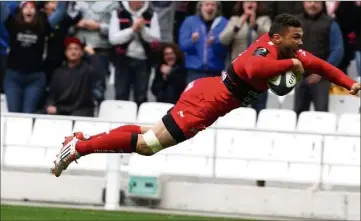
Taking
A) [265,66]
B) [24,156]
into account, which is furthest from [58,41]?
[265,66]

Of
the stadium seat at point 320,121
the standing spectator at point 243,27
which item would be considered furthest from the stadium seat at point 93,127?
the stadium seat at point 320,121

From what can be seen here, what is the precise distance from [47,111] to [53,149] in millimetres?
1074

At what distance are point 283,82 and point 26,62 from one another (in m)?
8.80

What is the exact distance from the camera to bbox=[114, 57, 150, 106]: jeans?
21984mm

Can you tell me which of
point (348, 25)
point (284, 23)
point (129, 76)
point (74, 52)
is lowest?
point (284, 23)

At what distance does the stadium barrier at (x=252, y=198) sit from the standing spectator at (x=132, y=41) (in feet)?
7.46

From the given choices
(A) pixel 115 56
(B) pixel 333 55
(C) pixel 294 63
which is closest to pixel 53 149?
(A) pixel 115 56

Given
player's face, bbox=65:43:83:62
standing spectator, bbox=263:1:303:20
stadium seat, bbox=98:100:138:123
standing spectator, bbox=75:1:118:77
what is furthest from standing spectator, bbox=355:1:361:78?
player's face, bbox=65:43:83:62

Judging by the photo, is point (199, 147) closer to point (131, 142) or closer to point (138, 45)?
point (138, 45)

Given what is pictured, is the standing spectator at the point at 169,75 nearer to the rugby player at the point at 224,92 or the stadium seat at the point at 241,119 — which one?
the stadium seat at the point at 241,119

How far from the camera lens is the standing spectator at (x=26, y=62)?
21.9 metres

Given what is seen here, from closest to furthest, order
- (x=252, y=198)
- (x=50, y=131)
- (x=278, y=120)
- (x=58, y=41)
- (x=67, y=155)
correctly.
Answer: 1. (x=67, y=155)
2. (x=252, y=198)
3. (x=278, y=120)
4. (x=50, y=131)
5. (x=58, y=41)

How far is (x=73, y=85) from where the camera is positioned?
2161 cm

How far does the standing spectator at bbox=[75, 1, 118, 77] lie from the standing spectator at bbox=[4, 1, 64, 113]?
762 millimetres
